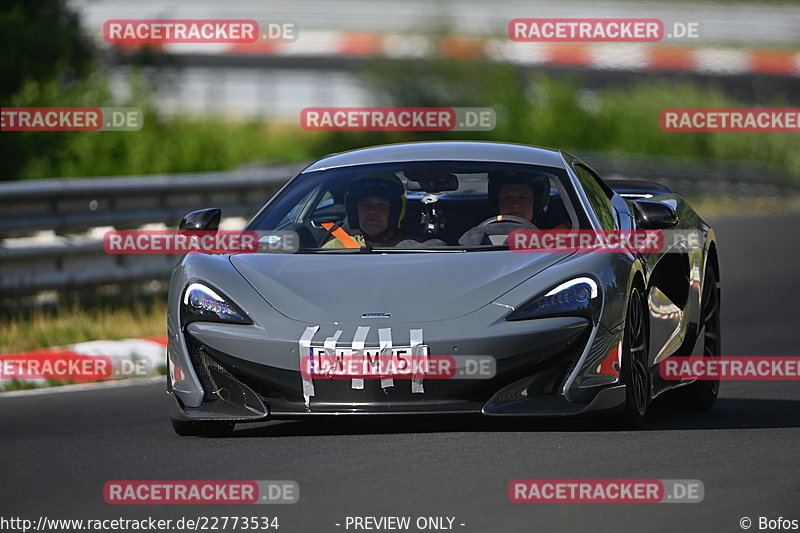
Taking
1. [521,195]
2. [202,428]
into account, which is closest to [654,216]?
[521,195]

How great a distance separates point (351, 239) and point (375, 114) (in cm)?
2222

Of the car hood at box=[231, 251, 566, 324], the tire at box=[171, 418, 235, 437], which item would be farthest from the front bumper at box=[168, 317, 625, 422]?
the tire at box=[171, 418, 235, 437]

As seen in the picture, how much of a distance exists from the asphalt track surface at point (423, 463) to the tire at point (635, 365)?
0.29 ft

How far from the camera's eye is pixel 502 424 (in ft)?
24.0

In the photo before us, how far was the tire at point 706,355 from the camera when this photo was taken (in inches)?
336

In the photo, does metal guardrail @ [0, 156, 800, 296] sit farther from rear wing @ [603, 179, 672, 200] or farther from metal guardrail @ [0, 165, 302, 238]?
rear wing @ [603, 179, 672, 200]

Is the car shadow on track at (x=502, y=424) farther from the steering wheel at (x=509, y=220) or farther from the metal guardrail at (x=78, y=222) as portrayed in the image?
the metal guardrail at (x=78, y=222)

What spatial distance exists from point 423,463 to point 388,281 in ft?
3.40

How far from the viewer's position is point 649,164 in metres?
31.9

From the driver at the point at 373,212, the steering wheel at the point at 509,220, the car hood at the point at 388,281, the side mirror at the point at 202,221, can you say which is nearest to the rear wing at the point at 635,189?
the steering wheel at the point at 509,220

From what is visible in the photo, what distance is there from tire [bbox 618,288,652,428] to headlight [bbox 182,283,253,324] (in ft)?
5.20

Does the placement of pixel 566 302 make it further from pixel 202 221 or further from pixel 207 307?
pixel 202 221

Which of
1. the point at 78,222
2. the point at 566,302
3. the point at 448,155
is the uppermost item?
the point at 448,155

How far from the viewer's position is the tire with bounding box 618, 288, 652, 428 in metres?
7.07
